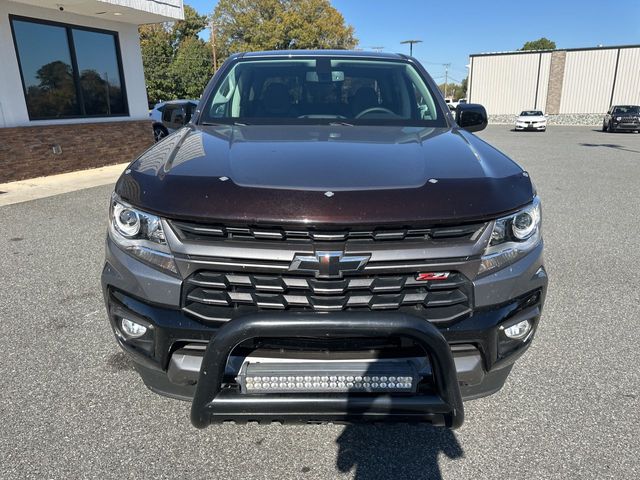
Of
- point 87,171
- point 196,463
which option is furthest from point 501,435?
point 87,171

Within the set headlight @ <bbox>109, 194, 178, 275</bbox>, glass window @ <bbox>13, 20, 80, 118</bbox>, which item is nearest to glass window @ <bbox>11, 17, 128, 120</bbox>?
glass window @ <bbox>13, 20, 80, 118</bbox>

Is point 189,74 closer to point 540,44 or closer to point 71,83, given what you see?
point 71,83

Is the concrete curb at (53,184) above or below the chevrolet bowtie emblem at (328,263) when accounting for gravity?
below

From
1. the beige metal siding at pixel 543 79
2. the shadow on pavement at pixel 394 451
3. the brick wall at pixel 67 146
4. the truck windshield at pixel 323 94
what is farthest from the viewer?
the beige metal siding at pixel 543 79

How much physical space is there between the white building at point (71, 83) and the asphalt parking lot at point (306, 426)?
21.9ft

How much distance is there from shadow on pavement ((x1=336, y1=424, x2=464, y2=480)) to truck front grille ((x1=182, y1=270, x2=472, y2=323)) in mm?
647

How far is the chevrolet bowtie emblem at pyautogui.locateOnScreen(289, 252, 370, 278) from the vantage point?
166cm

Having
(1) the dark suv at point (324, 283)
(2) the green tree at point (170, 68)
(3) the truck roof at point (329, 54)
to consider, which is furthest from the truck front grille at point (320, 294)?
(2) the green tree at point (170, 68)

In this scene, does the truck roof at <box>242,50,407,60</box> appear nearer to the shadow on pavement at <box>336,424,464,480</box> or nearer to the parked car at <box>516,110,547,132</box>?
the shadow on pavement at <box>336,424,464,480</box>

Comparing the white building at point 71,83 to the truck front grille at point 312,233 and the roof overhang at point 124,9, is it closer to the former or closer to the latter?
the roof overhang at point 124,9

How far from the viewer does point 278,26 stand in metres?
48.3

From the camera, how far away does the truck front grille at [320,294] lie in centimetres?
169

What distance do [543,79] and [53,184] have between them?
41.3 m

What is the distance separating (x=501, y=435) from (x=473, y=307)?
Answer: 88 cm
